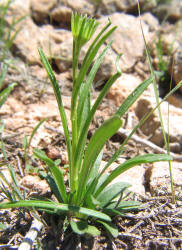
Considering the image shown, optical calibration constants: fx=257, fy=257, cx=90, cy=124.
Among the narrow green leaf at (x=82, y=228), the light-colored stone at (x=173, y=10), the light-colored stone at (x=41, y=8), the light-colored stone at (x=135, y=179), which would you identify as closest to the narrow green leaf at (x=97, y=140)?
the narrow green leaf at (x=82, y=228)

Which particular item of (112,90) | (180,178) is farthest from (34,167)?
(112,90)

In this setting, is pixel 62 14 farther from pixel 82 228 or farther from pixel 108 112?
pixel 82 228

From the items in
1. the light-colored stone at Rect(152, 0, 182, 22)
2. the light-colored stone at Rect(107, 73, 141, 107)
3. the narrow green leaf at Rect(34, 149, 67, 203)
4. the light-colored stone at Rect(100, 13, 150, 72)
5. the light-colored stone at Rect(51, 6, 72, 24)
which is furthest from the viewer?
the light-colored stone at Rect(152, 0, 182, 22)

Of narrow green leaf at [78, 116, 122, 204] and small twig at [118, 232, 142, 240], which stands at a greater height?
narrow green leaf at [78, 116, 122, 204]

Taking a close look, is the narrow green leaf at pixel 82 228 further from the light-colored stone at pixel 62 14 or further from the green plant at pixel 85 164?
the light-colored stone at pixel 62 14

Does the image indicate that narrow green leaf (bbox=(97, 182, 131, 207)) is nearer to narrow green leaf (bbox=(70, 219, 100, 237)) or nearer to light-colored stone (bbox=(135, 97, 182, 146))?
narrow green leaf (bbox=(70, 219, 100, 237))

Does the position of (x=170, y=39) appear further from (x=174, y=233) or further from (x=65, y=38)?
(x=174, y=233)

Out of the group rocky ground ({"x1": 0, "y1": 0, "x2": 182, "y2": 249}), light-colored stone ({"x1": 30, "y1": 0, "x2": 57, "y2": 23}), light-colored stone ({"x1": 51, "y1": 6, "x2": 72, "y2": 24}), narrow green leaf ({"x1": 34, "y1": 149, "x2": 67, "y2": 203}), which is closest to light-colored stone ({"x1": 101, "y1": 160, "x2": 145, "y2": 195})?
rocky ground ({"x1": 0, "y1": 0, "x2": 182, "y2": 249})
